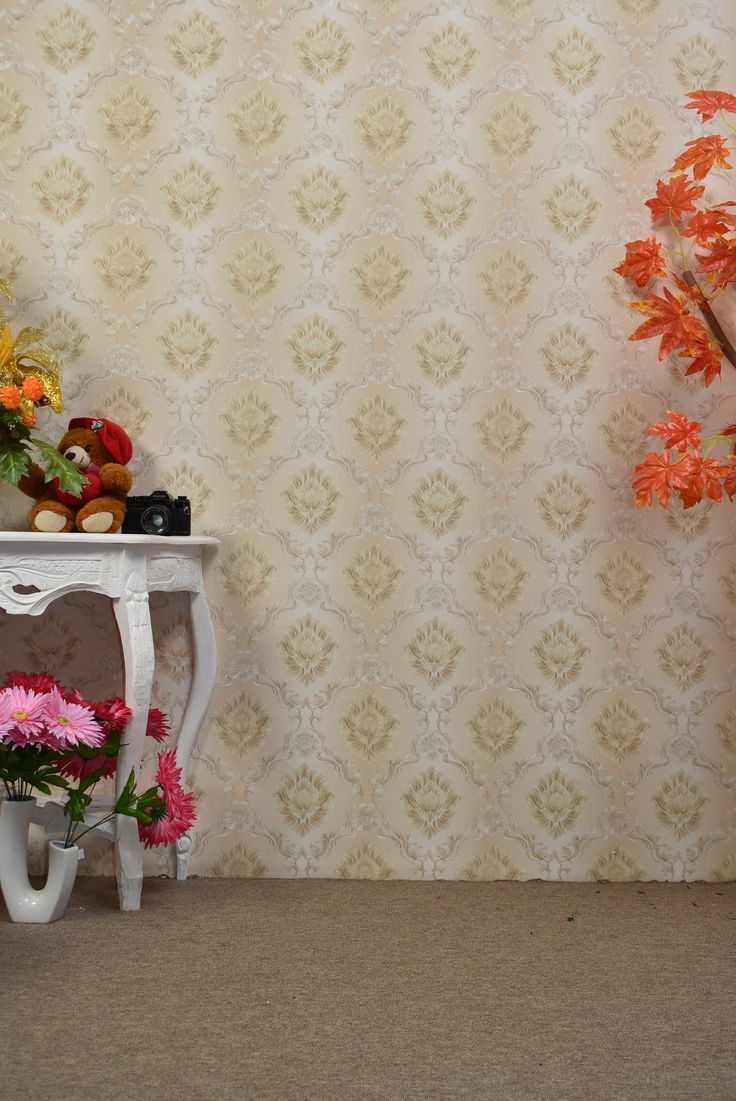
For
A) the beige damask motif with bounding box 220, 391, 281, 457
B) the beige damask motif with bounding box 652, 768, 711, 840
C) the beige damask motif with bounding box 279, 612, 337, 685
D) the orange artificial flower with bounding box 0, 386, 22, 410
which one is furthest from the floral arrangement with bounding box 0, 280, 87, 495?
the beige damask motif with bounding box 652, 768, 711, 840

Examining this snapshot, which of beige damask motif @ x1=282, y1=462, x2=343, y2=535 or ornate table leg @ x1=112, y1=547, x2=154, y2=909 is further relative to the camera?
beige damask motif @ x1=282, y1=462, x2=343, y2=535

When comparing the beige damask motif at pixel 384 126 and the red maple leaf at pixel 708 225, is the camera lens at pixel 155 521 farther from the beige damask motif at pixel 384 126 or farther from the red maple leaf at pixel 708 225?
the red maple leaf at pixel 708 225

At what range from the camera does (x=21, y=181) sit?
8.02 feet

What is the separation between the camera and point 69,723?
1943 millimetres

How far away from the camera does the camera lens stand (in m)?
2.16

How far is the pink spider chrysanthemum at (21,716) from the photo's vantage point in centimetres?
188

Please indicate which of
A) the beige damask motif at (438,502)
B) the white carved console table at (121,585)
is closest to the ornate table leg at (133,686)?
the white carved console table at (121,585)

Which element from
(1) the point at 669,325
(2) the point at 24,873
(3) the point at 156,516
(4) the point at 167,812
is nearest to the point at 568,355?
(1) the point at 669,325

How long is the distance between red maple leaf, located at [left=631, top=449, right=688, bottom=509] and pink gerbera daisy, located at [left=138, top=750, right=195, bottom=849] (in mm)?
1123

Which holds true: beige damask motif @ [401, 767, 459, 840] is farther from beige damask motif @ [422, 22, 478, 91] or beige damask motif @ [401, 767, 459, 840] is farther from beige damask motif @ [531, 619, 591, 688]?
beige damask motif @ [422, 22, 478, 91]

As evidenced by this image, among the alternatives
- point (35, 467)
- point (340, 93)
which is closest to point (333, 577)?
point (35, 467)

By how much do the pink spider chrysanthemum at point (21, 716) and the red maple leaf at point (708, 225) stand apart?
1664mm

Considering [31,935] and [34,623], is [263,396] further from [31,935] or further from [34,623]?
[31,935]

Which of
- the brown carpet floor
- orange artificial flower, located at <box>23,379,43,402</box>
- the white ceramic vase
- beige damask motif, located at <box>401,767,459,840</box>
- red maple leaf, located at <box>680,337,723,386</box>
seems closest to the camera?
the brown carpet floor
